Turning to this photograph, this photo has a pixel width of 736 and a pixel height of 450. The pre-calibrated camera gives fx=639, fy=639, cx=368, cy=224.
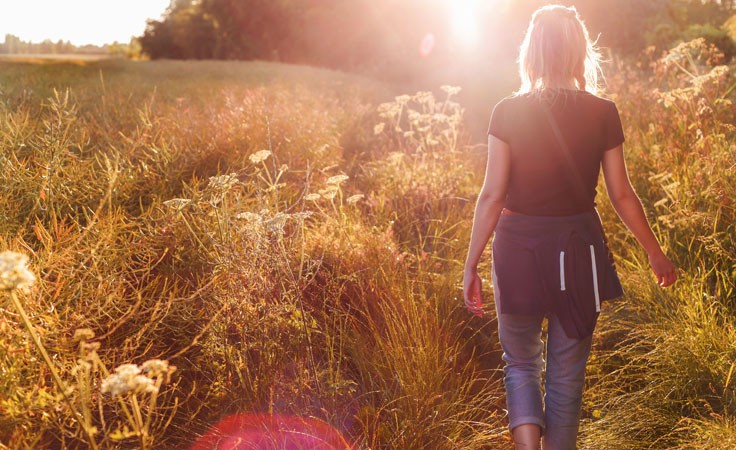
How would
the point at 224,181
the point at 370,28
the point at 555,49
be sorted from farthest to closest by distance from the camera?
the point at 370,28 → the point at 224,181 → the point at 555,49

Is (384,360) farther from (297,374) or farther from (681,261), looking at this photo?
(681,261)

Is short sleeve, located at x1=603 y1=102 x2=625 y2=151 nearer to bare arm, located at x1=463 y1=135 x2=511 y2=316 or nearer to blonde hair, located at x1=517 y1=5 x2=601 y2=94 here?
blonde hair, located at x1=517 y1=5 x2=601 y2=94

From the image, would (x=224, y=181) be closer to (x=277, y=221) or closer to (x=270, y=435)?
(x=277, y=221)

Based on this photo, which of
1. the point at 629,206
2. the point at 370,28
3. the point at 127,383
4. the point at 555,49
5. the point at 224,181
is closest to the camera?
the point at 127,383

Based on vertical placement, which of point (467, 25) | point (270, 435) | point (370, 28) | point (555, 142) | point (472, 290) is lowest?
point (270, 435)

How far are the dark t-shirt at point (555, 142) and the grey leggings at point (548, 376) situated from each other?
18.7 inches

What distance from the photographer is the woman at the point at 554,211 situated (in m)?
2.38

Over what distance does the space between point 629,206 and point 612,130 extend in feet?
1.02

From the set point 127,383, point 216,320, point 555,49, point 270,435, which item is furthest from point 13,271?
point 555,49

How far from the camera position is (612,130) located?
241 cm

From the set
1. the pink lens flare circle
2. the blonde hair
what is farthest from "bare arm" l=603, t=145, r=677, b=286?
the pink lens flare circle

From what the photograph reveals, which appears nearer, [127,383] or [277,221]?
[127,383]

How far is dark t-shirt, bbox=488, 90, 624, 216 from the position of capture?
237cm

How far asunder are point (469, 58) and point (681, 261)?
63.1 ft
